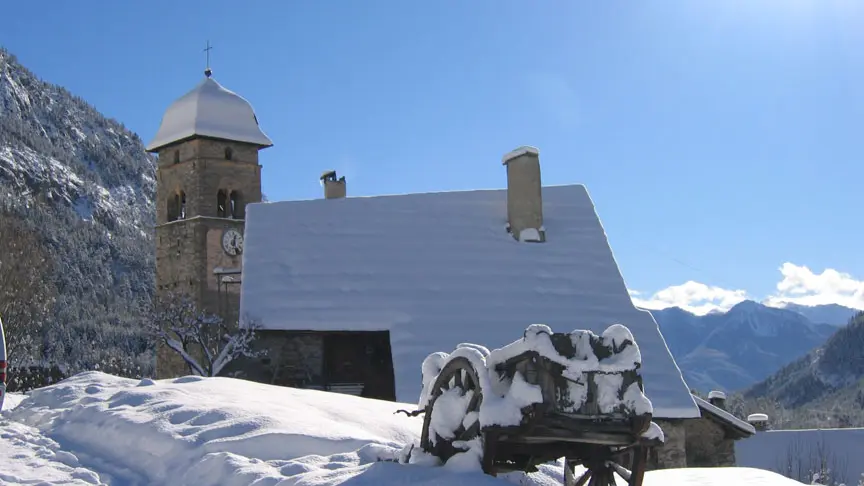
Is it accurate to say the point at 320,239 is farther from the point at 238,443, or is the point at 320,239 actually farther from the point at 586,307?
the point at 238,443

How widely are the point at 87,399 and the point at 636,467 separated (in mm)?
6722

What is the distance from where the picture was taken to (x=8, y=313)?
31.8m

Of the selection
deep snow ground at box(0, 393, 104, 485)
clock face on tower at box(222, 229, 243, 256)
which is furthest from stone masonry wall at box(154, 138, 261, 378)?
deep snow ground at box(0, 393, 104, 485)

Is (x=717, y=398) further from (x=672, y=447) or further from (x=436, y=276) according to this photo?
(x=436, y=276)

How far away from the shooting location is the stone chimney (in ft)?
81.2

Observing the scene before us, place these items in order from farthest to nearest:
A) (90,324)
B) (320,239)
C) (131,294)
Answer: (131,294)
(90,324)
(320,239)

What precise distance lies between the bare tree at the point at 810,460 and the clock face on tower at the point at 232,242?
16270 mm

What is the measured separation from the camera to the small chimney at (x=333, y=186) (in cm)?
2736

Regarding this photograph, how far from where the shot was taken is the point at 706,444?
2164cm

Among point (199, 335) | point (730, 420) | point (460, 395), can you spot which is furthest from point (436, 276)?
point (460, 395)

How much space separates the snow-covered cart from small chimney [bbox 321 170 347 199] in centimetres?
1989

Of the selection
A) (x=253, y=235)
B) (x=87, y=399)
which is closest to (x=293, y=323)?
(x=253, y=235)

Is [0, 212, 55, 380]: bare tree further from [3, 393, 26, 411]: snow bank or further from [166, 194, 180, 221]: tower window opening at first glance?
[3, 393, 26, 411]: snow bank

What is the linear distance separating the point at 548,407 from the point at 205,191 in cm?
2601
